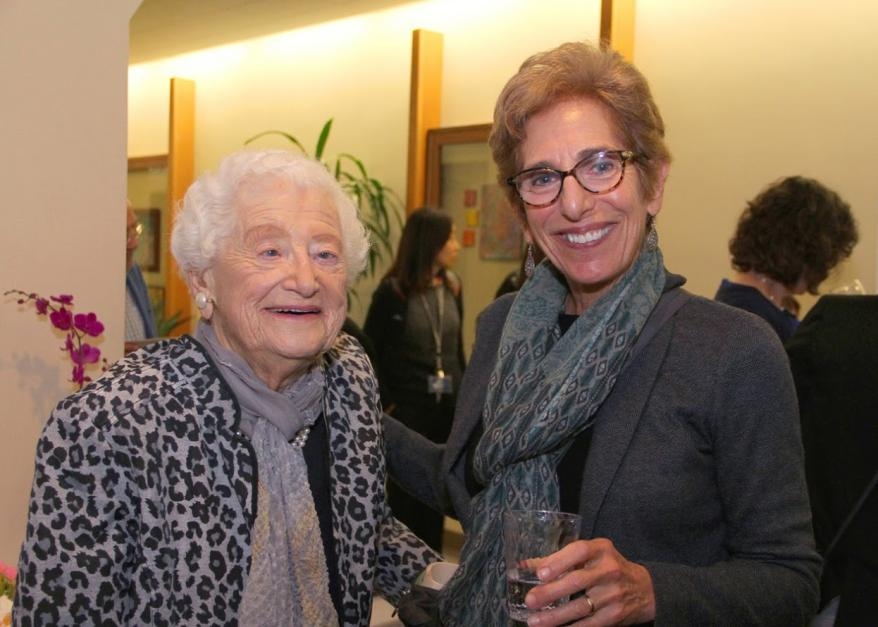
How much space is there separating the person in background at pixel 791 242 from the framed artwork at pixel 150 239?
7428mm

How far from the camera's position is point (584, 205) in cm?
164

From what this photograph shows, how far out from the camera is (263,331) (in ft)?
5.39

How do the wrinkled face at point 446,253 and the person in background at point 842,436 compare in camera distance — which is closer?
the person in background at point 842,436

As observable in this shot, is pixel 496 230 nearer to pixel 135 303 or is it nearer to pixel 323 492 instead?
pixel 135 303

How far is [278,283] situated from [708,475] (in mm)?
775

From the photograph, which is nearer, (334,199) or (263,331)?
(263,331)

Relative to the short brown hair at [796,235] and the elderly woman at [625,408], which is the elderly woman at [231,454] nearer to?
the elderly woman at [625,408]

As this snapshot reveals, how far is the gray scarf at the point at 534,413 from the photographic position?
1587mm

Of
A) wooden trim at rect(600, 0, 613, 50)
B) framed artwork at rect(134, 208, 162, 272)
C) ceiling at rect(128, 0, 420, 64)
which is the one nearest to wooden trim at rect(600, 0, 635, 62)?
wooden trim at rect(600, 0, 613, 50)

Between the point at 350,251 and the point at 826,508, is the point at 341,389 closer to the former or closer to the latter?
the point at 350,251

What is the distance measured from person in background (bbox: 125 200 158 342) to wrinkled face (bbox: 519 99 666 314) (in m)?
2.46

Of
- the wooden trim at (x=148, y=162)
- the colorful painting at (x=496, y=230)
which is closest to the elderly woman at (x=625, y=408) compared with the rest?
the colorful painting at (x=496, y=230)

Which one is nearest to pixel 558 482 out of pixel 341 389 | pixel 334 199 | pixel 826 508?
pixel 341 389

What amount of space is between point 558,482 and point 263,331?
1.86 feet
